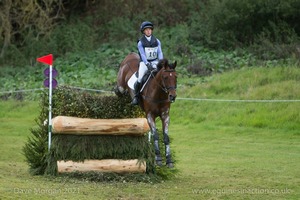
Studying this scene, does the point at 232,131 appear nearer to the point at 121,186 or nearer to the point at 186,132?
the point at 186,132

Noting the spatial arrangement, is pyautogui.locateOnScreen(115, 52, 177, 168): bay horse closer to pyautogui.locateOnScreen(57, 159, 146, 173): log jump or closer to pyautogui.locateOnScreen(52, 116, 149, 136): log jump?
pyautogui.locateOnScreen(52, 116, 149, 136): log jump

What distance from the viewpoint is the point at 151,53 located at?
1353 cm

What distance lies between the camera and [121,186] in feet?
40.7

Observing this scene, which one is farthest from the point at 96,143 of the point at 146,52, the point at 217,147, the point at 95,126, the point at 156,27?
the point at 156,27

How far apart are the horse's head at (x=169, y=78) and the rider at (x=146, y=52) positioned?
496 mm

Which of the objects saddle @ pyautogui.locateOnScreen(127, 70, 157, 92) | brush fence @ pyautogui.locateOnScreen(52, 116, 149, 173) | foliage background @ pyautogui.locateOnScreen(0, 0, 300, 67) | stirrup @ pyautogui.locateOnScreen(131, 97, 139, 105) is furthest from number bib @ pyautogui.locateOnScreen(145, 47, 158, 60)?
foliage background @ pyautogui.locateOnScreen(0, 0, 300, 67)

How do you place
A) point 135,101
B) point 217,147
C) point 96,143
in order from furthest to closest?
point 217,147
point 135,101
point 96,143

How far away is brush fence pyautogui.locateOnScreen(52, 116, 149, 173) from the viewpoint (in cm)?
1299

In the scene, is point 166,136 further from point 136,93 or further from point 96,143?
point 96,143

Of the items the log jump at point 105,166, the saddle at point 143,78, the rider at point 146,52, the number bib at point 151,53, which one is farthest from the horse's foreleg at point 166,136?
the number bib at point 151,53

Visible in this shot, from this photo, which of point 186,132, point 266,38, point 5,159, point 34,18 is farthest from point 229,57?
point 5,159

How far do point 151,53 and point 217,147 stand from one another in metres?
6.68

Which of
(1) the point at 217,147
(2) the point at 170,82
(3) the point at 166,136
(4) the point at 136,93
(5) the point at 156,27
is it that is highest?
(5) the point at 156,27

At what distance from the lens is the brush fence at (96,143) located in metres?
13.0
